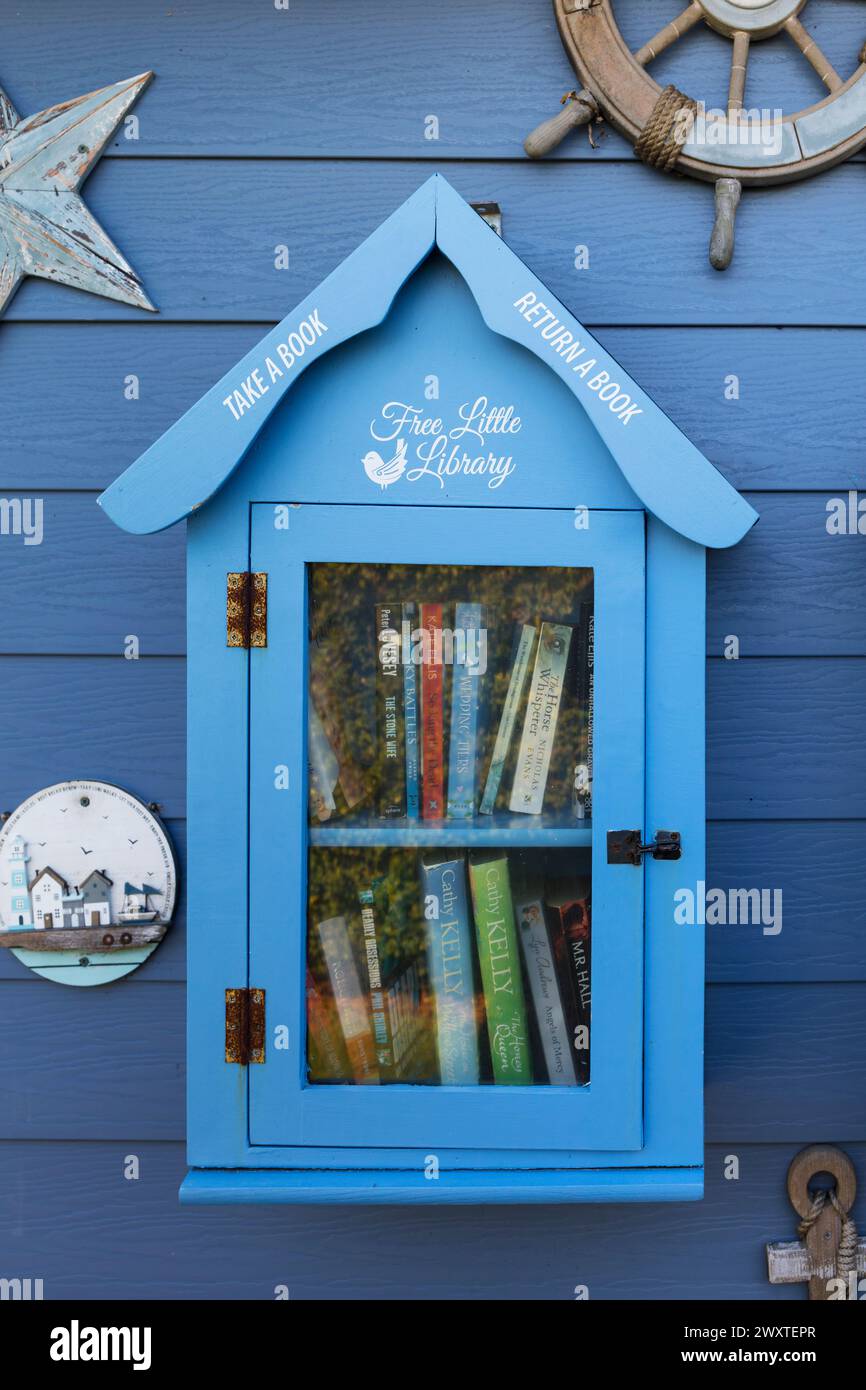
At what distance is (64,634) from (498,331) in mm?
806

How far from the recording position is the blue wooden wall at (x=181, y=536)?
1.49 metres

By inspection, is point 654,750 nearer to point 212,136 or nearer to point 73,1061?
point 73,1061

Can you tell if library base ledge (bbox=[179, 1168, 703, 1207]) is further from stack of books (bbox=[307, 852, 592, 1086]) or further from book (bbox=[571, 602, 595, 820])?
book (bbox=[571, 602, 595, 820])

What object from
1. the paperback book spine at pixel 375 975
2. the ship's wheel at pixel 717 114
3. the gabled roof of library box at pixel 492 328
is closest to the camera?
the gabled roof of library box at pixel 492 328

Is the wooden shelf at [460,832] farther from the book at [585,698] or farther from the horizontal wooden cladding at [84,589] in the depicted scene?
the horizontal wooden cladding at [84,589]

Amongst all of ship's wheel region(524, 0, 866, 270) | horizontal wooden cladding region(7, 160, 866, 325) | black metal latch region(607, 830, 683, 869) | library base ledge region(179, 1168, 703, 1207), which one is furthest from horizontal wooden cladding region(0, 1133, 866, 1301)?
ship's wheel region(524, 0, 866, 270)

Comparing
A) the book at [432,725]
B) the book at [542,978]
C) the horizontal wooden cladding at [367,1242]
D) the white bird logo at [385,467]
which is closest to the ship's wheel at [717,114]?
the white bird logo at [385,467]

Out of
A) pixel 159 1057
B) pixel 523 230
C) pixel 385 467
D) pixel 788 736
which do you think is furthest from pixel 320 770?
pixel 523 230

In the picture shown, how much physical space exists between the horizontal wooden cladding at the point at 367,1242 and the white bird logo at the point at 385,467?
1081 mm

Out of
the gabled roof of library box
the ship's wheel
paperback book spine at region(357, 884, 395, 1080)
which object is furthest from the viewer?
the ship's wheel

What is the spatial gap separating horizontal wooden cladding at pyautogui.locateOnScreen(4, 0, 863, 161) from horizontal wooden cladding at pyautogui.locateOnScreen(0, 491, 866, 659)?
580 millimetres

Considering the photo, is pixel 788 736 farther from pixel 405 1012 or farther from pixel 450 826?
pixel 405 1012

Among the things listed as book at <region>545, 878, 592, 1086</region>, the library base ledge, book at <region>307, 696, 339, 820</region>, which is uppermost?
book at <region>307, 696, 339, 820</region>

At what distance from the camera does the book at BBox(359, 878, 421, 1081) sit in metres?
1.23
